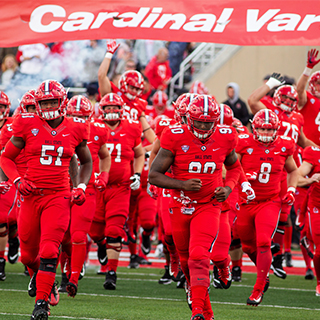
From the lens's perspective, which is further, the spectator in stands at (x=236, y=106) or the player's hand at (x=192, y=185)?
the spectator in stands at (x=236, y=106)

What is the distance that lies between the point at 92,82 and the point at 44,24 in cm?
836

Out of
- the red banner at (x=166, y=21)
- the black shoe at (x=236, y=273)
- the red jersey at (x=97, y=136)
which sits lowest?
the black shoe at (x=236, y=273)

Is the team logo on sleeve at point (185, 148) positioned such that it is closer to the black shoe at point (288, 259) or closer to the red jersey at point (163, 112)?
the black shoe at point (288, 259)

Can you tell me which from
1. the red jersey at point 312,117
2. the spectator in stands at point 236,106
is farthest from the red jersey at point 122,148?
the spectator in stands at point 236,106

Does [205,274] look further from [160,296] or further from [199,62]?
[199,62]

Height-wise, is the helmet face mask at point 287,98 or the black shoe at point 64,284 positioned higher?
the helmet face mask at point 287,98

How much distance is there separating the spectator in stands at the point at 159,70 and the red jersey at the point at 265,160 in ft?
22.8

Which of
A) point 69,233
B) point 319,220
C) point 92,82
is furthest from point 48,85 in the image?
point 92,82

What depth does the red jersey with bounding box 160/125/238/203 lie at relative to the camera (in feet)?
18.4

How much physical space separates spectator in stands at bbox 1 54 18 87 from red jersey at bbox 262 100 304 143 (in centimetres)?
754

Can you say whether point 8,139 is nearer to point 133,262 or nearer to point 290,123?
point 133,262

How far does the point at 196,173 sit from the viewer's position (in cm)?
568

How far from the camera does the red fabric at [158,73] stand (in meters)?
14.5

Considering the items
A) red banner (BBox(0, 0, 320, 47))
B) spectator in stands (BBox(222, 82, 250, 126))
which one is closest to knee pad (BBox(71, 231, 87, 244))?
red banner (BBox(0, 0, 320, 47))
